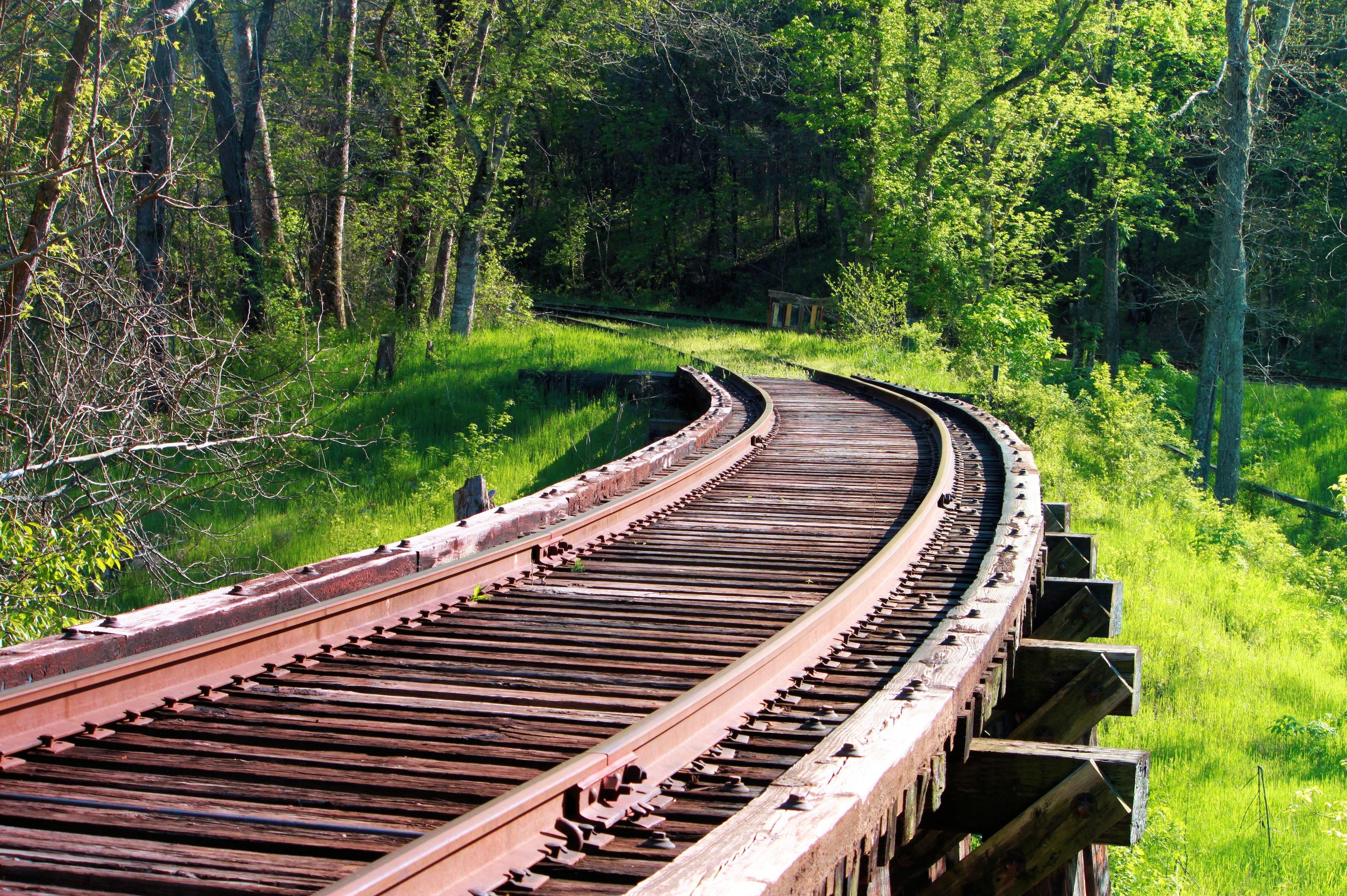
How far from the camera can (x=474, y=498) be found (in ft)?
24.0

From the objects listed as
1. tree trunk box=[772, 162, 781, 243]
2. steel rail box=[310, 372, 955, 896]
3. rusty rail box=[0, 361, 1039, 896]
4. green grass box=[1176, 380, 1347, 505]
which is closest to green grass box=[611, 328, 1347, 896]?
rusty rail box=[0, 361, 1039, 896]

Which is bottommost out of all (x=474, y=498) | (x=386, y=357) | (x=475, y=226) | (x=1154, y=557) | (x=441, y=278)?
(x=1154, y=557)

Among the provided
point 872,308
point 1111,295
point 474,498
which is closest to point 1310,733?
point 474,498

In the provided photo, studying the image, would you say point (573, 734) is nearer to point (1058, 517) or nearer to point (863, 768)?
point (863, 768)

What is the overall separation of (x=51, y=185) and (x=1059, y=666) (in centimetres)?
596

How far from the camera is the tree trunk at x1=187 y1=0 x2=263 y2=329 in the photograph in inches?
706

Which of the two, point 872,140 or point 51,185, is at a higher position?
point 872,140

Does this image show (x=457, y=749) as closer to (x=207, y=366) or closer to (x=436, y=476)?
(x=207, y=366)

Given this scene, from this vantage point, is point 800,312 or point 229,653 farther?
point 800,312

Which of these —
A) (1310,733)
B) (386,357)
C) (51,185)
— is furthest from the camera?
(386,357)

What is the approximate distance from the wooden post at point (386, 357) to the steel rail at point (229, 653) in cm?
Result: 1119

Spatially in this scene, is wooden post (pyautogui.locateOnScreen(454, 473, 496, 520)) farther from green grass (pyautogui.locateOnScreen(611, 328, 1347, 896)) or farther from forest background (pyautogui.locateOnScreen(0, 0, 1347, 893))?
green grass (pyautogui.locateOnScreen(611, 328, 1347, 896))

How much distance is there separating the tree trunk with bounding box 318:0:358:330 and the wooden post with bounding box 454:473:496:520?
40.2ft

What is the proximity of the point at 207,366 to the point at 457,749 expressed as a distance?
549cm
